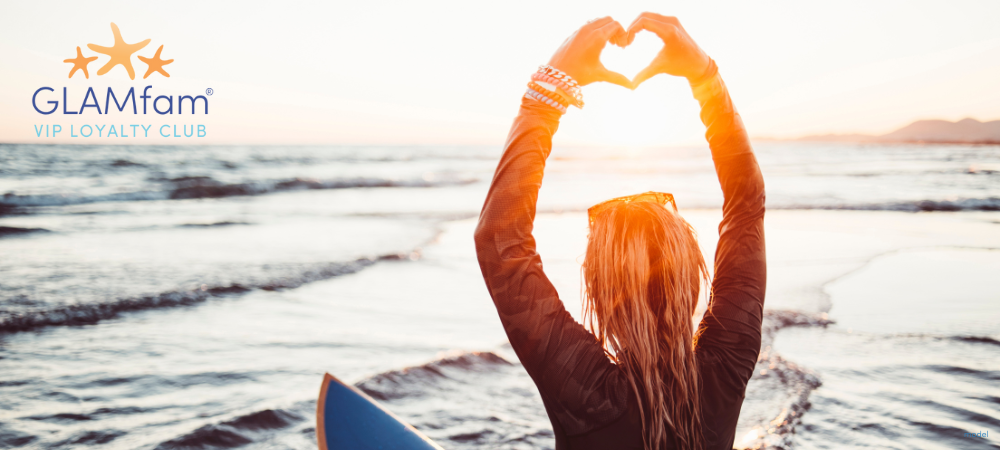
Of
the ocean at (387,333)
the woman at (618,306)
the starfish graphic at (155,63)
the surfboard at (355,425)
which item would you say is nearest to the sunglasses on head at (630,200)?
the woman at (618,306)

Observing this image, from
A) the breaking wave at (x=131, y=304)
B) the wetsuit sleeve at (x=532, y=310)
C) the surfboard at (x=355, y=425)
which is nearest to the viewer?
the wetsuit sleeve at (x=532, y=310)

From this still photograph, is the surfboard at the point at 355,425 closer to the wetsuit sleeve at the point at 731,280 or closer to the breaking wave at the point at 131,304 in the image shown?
the wetsuit sleeve at the point at 731,280

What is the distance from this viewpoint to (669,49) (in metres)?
1.36

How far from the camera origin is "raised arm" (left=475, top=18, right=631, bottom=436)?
1.25 m

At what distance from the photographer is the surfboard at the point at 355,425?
1.96 m

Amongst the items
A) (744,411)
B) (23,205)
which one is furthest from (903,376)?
(23,205)

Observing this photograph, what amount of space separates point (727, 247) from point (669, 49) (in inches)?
21.9

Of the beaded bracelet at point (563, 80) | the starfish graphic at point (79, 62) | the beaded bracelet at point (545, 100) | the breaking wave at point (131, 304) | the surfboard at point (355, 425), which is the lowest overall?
the breaking wave at point (131, 304)

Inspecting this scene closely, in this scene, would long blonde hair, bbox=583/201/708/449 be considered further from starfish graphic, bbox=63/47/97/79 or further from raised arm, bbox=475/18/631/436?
starfish graphic, bbox=63/47/97/79

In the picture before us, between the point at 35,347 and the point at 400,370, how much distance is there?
332cm

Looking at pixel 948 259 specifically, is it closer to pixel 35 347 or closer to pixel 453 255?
pixel 453 255

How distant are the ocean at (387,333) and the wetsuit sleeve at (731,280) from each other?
2.89 feet

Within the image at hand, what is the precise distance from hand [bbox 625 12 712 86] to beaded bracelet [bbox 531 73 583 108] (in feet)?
0.48

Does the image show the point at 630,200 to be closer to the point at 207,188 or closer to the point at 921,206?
the point at 921,206
